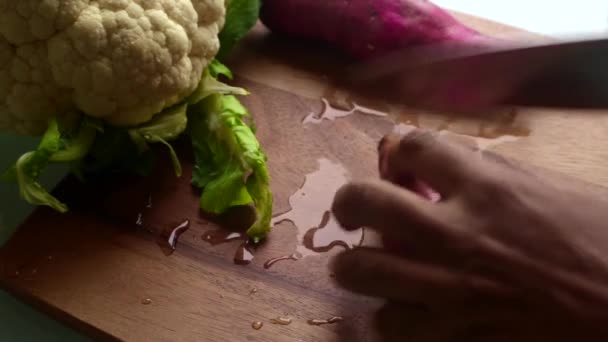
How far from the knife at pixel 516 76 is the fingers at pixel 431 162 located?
5 centimetres

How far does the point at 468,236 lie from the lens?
1.95 ft

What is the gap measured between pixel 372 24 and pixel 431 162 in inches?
15.0

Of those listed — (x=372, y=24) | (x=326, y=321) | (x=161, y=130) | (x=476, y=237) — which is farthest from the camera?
(x=372, y=24)

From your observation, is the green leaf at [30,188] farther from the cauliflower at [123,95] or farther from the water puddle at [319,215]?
the water puddle at [319,215]

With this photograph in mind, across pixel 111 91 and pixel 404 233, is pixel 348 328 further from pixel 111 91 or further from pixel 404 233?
pixel 111 91

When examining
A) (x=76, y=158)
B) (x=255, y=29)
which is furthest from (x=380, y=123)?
(x=76, y=158)

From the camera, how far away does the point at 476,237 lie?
59 centimetres

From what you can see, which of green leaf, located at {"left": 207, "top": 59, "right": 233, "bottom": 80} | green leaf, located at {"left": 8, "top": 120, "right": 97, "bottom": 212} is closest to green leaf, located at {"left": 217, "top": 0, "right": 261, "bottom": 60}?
green leaf, located at {"left": 207, "top": 59, "right": 233, "bottom": 80}

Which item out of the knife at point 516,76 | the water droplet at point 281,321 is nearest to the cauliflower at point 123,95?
the water droplet at point 281,321

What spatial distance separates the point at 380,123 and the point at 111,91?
0.35 meters

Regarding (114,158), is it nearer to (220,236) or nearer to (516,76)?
(220,236)

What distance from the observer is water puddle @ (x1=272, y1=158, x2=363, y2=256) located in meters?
0.80

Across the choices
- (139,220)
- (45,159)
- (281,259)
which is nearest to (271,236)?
(281,259)

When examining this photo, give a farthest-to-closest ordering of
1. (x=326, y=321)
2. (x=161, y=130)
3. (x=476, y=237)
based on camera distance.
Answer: (x=161, y=130)
(x=326, y=321)
(x=476, y=237)
